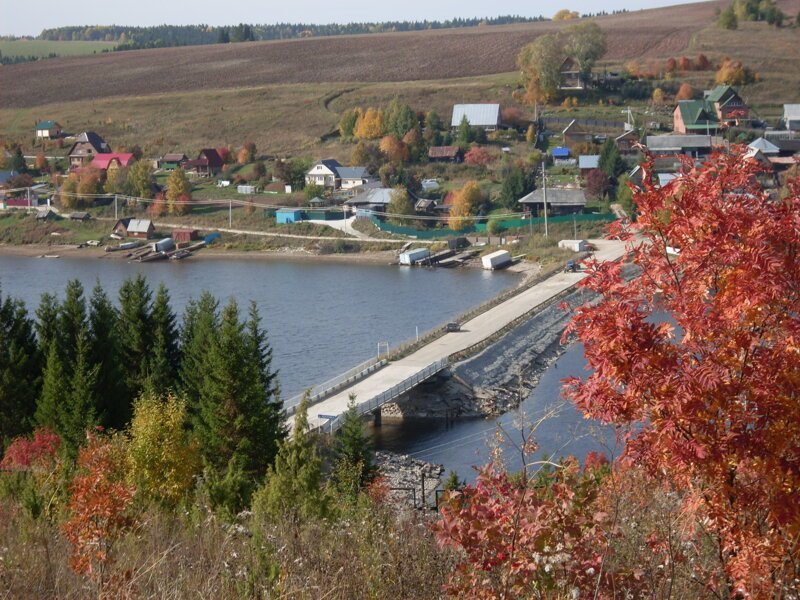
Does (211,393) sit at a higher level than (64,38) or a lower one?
lower

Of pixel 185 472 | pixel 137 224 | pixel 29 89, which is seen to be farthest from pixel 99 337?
pixel 29 89

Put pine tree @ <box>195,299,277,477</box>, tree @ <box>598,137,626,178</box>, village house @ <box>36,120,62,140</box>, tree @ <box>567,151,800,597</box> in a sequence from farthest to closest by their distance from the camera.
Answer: village house @ <box>36,120,62,140</box> < tree @ <box>598,137,626,178</box> < pine tree @ <box>195,299,277,477</box> < tree @ <box>567,151,800,597</box>

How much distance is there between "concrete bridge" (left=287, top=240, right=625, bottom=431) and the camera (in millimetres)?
10586

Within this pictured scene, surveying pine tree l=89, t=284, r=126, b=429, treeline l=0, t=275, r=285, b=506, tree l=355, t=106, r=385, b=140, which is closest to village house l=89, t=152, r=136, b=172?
tree l=355, t=106, r=385, b=140

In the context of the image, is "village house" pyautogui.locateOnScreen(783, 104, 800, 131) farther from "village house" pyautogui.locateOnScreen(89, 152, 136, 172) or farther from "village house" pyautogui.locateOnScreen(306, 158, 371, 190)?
"village house" pyautogui.locateOnScreen(89, 152, 136, 172)

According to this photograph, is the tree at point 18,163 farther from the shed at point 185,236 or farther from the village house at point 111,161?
the shed at point 185,236

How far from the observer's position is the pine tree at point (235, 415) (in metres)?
7.60

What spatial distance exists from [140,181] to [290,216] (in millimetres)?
4818

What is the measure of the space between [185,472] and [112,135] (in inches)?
1128

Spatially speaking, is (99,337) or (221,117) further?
(221,117)

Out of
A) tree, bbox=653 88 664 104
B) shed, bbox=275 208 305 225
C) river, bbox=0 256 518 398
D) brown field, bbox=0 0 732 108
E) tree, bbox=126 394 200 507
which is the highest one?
brown field, bbox=0 0 732 108

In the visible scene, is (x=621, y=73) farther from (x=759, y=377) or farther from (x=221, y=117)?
(x=759, y=377)

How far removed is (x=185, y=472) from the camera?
687 centimetres

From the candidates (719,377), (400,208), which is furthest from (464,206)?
(719,377)
